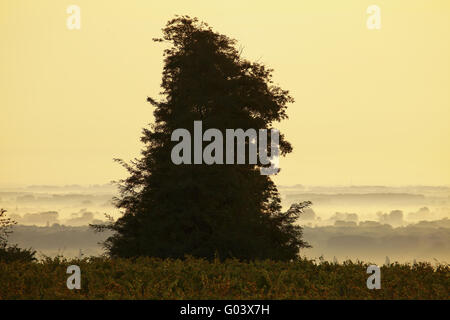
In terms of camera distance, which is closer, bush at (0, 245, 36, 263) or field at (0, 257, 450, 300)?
field at (0, 257, 450, 300)

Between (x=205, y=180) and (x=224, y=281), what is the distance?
48.5ft

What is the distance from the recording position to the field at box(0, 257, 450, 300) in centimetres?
1727

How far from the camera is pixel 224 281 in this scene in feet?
59.5

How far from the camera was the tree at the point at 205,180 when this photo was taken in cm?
3241

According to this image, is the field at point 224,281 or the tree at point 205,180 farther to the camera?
the tree at point 205,180

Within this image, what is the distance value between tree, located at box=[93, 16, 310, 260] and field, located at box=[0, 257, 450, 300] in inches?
461

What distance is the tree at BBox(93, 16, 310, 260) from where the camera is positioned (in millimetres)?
32406

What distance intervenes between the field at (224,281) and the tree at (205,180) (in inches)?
461

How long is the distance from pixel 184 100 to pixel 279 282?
17.0 metres
